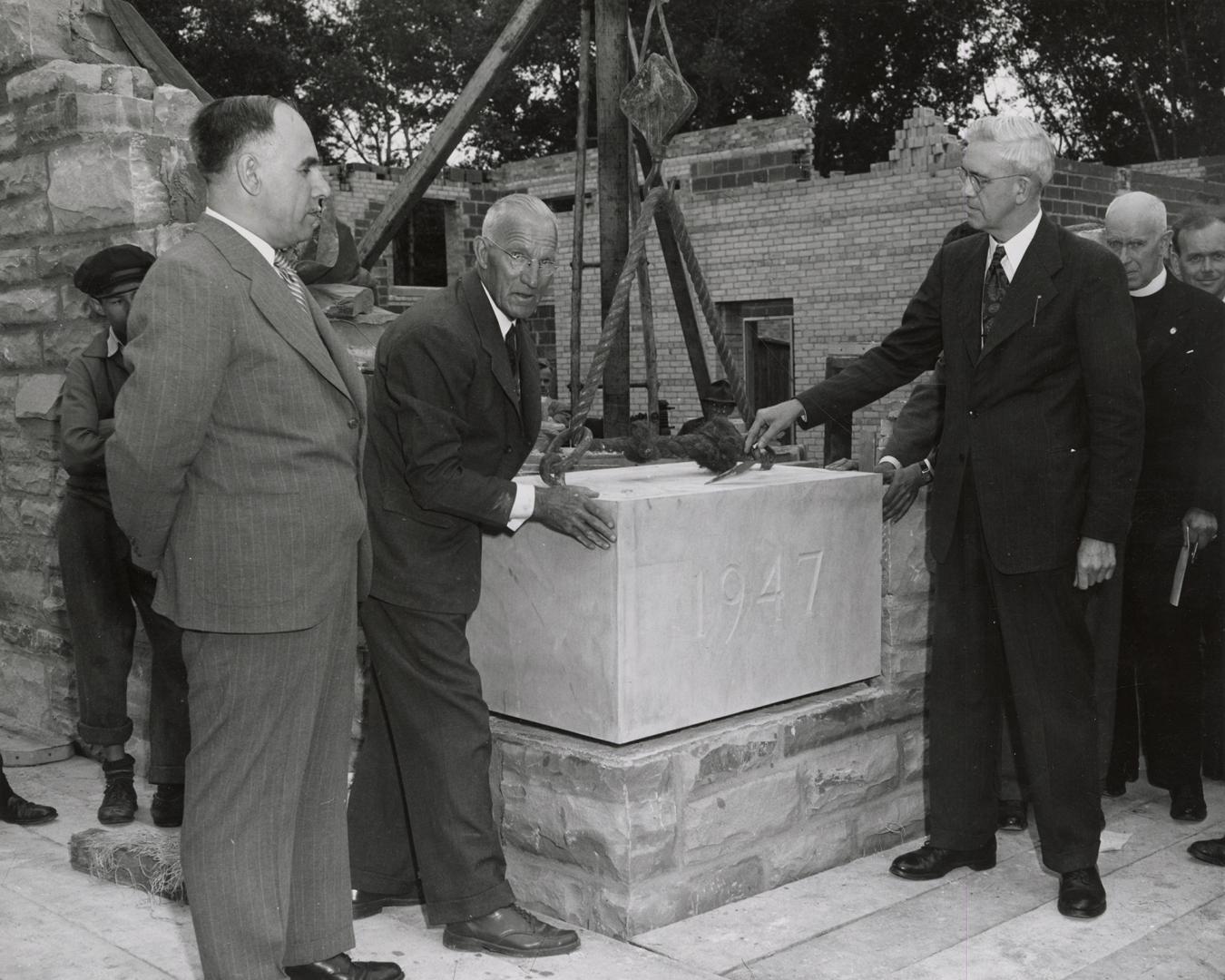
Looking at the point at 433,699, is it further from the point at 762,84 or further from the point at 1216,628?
the point at 762,84

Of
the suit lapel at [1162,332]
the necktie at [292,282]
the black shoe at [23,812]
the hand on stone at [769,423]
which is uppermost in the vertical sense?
the necktie at [292,282]

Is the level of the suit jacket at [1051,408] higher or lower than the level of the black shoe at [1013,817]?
higher

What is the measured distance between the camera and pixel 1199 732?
4297 mm

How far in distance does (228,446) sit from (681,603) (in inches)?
51.9

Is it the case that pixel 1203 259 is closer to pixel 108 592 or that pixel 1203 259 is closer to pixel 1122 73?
pixel 108 592

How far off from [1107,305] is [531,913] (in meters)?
2.16

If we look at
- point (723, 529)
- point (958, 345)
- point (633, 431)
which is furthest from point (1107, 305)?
point (633, 431)

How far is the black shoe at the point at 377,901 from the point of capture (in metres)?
3.48

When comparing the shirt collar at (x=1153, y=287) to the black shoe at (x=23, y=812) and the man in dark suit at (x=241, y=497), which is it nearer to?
the man in dark suit at (x=241, y=497)

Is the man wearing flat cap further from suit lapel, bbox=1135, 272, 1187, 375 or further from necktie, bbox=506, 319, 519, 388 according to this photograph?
suit lapel, bbox=1135, 272, 1187, 375

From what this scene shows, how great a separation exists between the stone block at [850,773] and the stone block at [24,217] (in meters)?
3.67

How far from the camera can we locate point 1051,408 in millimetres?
3527

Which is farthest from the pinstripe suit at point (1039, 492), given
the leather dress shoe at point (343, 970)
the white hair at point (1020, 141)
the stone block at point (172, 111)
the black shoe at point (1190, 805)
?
the stone block at point (172, 111)

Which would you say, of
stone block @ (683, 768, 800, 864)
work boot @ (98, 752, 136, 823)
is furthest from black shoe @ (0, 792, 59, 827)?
stone block @ (683, 768, 800, 864)
